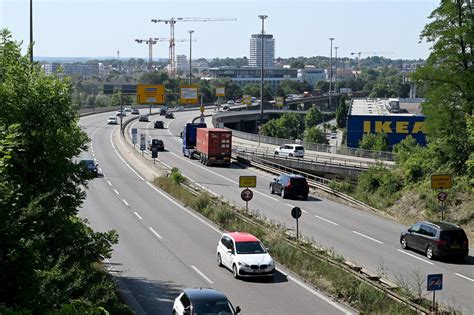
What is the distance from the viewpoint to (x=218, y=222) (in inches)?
1326

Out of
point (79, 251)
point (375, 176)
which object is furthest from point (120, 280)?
point (375, 176)

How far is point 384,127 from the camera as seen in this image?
87.5 meters

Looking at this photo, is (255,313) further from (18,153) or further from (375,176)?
(375,176)

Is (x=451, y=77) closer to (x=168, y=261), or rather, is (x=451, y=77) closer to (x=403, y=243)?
(x=403, y=243)

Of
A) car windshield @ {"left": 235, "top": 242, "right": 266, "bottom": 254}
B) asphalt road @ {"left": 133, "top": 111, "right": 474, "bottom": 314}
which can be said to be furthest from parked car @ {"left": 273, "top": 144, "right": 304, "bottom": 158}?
car windshield @ {"left": 235, "top": 242, "right": 266, "bottom": 254}

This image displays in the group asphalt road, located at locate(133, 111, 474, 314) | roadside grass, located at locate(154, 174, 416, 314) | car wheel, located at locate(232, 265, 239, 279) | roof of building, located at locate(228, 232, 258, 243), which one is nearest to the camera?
roadside grass, located at locate(154, 174, 416, 314)

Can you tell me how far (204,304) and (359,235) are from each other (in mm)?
15791

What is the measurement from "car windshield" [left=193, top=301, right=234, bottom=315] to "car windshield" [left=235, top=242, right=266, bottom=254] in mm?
6323

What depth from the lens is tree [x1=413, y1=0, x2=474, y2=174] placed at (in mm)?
40750

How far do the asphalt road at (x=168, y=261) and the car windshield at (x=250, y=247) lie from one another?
95 cm

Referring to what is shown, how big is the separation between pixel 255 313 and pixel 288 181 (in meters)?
23.5

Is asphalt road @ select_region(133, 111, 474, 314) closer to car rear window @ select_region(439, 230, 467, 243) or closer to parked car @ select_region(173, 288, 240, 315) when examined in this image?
car rear window @ select_region(439, 230, 467, 243)

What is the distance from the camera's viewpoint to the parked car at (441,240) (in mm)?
26922

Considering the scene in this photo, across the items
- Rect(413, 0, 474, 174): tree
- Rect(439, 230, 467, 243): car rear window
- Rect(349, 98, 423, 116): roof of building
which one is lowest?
Rect(439, 230, 467, 243): car rear window
